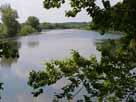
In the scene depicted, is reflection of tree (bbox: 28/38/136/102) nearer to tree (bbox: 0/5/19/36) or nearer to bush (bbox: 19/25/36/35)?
tree (bbox: 0/5/19/36)

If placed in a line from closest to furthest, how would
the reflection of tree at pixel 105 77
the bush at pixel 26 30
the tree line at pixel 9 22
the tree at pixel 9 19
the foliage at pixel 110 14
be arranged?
the foliage at pixel 110 14
the reflection of tree at pixel 105 77
the tree line at pixel 9 22
the tree at pixel 9 19
the bush at pixel 26 30

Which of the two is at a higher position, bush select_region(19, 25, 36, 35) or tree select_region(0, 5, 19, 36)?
tree select_region(0, 5, 19, 36)

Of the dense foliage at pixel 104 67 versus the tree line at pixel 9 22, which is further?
the tree line at pixel 9 22

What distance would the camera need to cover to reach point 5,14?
265ft

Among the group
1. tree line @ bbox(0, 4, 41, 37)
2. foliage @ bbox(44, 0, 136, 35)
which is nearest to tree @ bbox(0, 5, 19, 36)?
tree line @ bbox(0, 4, 41, 37)

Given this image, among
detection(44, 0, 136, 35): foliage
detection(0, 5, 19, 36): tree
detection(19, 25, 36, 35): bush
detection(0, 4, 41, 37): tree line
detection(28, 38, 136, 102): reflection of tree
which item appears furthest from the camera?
detection(19, 25, 36, 35): bush

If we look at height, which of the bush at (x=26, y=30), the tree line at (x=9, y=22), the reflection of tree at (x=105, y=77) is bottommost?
the bush at (x=26, y=30)

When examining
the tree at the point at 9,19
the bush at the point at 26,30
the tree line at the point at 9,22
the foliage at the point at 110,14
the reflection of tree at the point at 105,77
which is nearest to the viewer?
the foliage at the point at 110,14

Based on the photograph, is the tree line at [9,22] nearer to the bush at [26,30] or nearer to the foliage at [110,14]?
the bush at [26,30]

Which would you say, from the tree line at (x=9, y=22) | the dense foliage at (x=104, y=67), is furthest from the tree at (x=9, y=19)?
the dense foliage at (x=104, y=67)

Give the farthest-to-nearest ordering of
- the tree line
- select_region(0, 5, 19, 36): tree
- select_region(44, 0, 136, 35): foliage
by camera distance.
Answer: select_region(0, 5, 19, 36): tree, the tree line, select_region(44, 0, 136, 35): foliage

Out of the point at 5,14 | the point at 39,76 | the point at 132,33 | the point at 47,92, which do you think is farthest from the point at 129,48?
the point at 5,14

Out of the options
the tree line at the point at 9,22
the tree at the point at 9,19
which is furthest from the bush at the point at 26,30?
the tree at the point at 9,19

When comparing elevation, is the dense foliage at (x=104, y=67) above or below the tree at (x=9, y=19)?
above
